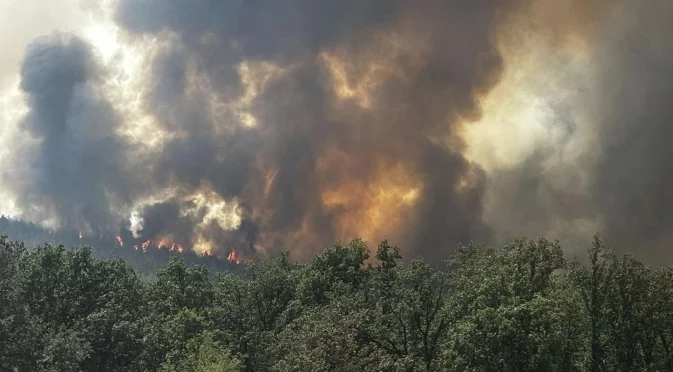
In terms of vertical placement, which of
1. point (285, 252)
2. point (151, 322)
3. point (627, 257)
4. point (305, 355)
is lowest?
point (305, 355)

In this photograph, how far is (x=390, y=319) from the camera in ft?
155

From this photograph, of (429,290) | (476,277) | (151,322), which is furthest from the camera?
(151,322)

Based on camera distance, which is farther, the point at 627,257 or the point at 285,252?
the point at 285,252

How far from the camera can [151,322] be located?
2549 inches

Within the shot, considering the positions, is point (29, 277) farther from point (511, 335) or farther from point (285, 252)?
point (511, 335)

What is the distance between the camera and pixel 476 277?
42719 mm

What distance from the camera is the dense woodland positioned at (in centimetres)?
3709

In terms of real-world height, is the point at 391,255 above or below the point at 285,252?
below

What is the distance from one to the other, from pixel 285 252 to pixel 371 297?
41.4 meters

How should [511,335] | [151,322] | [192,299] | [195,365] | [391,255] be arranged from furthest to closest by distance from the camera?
[192,299] → [151,322] → [391,255] → [195,365] → [511,335]

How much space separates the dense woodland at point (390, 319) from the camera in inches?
1460

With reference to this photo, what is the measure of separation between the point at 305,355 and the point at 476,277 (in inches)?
616

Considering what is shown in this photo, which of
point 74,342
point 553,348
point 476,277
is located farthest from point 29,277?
point 553,348

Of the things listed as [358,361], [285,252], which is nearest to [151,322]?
[285,252]
